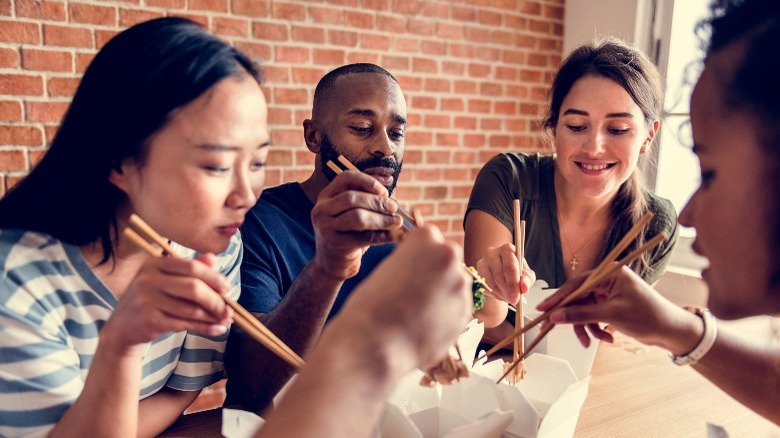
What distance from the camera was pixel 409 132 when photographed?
9.37 ft

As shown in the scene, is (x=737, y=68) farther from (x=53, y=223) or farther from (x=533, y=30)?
(x=533, y=30)

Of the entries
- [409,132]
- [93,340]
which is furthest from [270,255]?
[409,132]

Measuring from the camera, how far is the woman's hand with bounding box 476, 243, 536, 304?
1.10 metres

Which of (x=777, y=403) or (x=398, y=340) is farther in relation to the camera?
(x=777, y=403)

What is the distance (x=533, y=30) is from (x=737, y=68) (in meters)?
2.77

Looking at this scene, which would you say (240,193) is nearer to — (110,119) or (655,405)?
(110,119)

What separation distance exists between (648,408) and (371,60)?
6.67 feet

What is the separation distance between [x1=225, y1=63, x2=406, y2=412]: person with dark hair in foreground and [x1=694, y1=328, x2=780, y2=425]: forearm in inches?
22.2

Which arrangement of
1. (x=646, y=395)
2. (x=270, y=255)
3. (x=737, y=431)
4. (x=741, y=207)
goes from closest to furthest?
1. (x=741, y=207)
2. (x=737, y=431)
3. (x=646, y=395)
4. (x=270, y=255)

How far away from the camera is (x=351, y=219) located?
953 mm

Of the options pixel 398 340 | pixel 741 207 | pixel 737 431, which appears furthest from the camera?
pixel 737 431

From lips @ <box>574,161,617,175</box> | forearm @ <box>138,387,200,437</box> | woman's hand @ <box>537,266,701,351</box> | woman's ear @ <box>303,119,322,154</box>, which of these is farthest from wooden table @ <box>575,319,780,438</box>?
woman's ear @ <box>303,119,322,154</box>

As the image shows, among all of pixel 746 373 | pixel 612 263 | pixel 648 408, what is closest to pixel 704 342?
pixel 746 373

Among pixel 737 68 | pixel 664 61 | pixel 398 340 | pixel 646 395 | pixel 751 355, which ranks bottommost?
pixel 646 395
